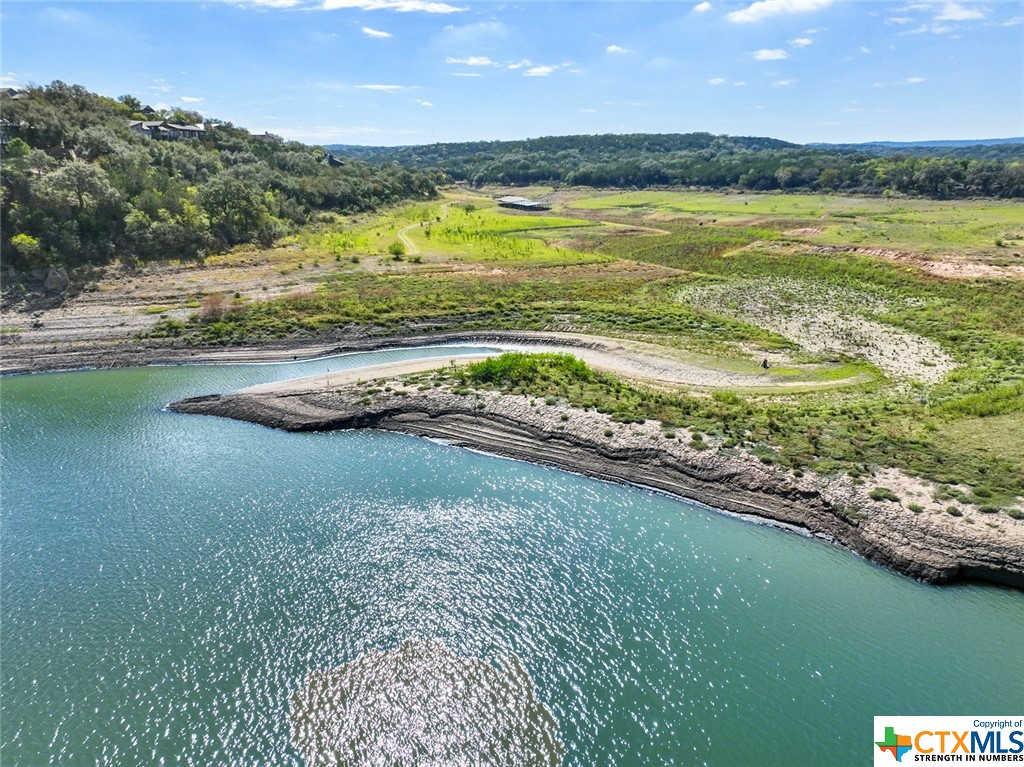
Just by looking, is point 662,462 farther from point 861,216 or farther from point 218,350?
point 861,216

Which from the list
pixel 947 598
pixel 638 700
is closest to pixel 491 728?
pixel 638 700

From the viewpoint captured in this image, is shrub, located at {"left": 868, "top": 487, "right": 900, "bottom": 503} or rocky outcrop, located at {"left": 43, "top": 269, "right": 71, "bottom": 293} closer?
shrub, located at {"left": 868, "top": 487, "right": 900, "bottom": 503}

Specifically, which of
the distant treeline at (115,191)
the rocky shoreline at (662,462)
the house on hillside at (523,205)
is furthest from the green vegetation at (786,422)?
the house on hillside at (523,205)

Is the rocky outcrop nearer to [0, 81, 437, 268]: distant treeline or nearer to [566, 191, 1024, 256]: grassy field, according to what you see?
[0, 81, 437, 268]: distant treeline

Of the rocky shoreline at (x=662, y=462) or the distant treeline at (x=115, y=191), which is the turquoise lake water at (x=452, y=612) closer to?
the rocky shoreline at (x=662, y=462)

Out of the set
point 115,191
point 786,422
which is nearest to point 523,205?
point 115,191

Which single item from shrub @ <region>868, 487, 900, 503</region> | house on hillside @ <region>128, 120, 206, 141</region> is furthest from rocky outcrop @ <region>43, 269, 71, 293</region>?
shrub @ <region>868, 487, 900, 503</region>
